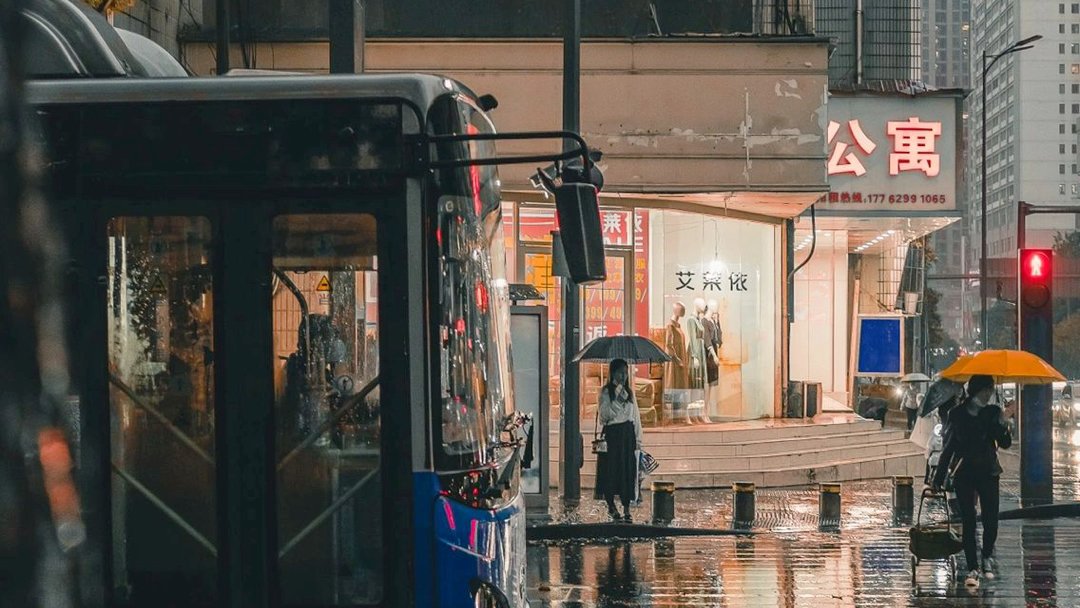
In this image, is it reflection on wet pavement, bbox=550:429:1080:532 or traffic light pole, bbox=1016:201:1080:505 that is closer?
reflection on wet pavement, bbox=550:429:1080:532

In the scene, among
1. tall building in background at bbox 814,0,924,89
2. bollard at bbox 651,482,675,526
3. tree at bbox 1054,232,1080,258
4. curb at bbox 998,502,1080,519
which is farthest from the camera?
tree at bbox 1054,232,1080,258

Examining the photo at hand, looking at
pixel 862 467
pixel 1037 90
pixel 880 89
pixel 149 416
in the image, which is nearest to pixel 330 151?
pixel 149 416

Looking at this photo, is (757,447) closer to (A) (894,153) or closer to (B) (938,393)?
(B) (938,393)

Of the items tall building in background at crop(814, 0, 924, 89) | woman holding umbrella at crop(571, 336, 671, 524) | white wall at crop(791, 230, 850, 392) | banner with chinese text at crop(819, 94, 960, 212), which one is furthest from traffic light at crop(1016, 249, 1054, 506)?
white wall at crop(791, 230, 850, 392)

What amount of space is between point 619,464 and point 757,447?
6207mm

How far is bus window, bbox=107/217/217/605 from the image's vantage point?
5652mm

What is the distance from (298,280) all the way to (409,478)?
0.93m

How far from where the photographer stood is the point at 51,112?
562 centimetres

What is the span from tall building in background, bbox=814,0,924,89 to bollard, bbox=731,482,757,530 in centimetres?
2124

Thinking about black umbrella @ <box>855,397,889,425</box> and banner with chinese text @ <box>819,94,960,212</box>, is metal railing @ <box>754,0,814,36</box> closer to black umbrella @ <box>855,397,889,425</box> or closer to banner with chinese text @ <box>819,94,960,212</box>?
banner with chinese text @ <box>819,94,960,212</box>

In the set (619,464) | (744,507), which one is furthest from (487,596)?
(744,507)

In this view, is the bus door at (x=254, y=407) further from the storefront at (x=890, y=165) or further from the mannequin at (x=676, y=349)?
the storefront at (x=890, y=165)

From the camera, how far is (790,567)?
534 inches

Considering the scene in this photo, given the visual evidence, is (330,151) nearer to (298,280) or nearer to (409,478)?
(298,280)
